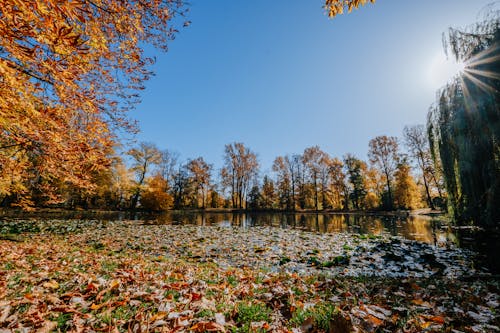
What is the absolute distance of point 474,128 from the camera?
767 centimetres

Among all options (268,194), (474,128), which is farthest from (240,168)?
(474,128)

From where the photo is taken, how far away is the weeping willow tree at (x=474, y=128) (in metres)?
7.27

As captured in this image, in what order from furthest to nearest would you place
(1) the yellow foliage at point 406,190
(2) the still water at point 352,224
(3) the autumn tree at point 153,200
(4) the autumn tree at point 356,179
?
(4) the autumn tree at point 356,179 < (3) the autumn tree at point 153,200 < (1) the yellow foliage at point 406,190 < (2) the still water at point 352,224

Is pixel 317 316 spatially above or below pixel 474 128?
below

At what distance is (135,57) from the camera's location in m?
3.84

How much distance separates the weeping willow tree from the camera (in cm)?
727

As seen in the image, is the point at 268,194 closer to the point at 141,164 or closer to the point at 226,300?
the point at 141,164

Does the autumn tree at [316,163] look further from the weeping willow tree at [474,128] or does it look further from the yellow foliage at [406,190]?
the weeping willow tree at [474,128]

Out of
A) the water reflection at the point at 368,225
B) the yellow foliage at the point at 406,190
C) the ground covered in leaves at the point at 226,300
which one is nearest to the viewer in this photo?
the ground covered in leaves at the point at 226,300

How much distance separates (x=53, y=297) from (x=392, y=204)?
38240 mm

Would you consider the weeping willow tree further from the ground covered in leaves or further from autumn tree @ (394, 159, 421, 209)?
autumn tree @ (394, 159, 421, 209)

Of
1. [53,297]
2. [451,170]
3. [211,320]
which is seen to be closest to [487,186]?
[451,170]

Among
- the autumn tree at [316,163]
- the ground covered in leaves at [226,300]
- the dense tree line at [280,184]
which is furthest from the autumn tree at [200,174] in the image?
the ground covered in leaves at [226,300]

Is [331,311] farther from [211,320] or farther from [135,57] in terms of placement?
A: [135,57]
